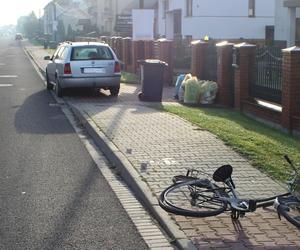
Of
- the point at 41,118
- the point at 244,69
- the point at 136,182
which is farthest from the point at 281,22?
the point at 136,182

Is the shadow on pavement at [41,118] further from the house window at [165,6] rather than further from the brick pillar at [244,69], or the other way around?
the house window at [165,6]

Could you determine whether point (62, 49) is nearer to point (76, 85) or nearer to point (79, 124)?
point (76, 85)

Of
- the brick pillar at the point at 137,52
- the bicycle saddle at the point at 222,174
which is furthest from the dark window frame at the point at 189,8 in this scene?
the bicycle saddle at the point at 222,174

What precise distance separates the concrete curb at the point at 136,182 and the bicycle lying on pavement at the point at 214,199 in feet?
0.51

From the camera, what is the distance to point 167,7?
5166cm

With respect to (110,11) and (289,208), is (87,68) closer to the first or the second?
(289,208)

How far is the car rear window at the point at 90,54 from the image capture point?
1772 centimetres

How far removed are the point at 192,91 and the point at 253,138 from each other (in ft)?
21.6

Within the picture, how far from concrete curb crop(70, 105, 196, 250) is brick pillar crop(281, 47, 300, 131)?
3.69 meters

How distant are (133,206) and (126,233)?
94cm

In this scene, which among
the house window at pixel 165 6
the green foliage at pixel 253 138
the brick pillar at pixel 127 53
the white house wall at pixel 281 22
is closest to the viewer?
the green foliage at pixel 253 138

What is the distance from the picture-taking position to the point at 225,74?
1617 cm

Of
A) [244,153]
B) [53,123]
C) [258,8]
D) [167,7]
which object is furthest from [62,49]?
[167,7]

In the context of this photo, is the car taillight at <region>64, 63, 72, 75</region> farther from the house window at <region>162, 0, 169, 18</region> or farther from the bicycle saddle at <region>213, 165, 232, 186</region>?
the house window at <region>162, 0, 169, 18</region>
